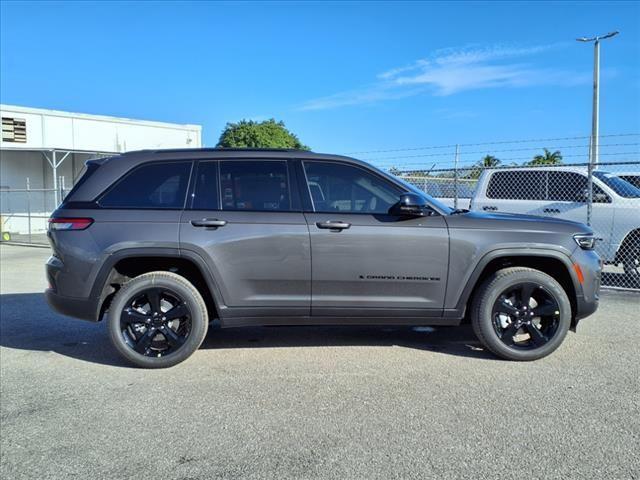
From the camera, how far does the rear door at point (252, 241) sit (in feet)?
15.4

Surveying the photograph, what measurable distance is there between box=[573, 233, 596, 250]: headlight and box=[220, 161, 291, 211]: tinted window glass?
2.63 metres

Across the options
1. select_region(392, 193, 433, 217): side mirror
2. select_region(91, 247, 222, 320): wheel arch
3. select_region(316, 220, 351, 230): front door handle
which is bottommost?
select_region(91, 247, 222, 320): wheel arch

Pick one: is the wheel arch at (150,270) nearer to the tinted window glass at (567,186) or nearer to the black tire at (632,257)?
the tinted window glass at (567,186)

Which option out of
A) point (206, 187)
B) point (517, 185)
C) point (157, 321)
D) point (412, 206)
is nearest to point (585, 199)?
point (517, 185)

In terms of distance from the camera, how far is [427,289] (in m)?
4.75

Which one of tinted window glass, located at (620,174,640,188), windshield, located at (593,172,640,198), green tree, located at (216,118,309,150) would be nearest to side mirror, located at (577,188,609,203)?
windshield, located at (593,172,640,198)

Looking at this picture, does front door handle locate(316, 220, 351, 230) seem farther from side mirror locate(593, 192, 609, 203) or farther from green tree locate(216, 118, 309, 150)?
green tree locate(216, 118, 309, 150)

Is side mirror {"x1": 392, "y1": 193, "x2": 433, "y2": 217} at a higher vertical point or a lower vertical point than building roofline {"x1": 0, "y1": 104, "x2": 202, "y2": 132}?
lower

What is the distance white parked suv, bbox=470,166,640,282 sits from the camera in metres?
8.48

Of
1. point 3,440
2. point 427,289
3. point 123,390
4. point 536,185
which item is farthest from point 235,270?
point 536,185

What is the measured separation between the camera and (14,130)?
2388 cm

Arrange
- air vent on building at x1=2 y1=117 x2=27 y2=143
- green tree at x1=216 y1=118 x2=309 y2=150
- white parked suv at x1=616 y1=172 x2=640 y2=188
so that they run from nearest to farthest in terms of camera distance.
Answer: white parked suv at x1=616 y1=172 x2=640 y2=188 < air vent on building at x1=2 y1=117 x2=27 y2=143 < green tree at x1=216 y1=118 x2=309 y2=150

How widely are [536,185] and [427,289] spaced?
547 cm

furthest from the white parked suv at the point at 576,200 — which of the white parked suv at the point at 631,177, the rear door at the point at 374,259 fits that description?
the rear door at the point at 374,259
